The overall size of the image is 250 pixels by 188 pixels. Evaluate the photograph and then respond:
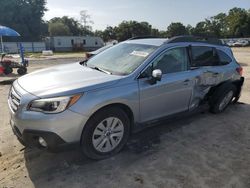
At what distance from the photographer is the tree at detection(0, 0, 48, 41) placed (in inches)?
2493

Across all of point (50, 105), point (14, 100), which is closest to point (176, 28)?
point (14, 100)

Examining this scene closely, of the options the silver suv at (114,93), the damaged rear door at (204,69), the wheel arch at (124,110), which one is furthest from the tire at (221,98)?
the wheel arch at (124,110)

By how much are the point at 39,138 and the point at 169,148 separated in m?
2.02

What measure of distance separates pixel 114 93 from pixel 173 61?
1.45 m

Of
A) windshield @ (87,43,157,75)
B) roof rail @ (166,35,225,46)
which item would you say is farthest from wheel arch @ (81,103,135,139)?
roof rail @ (166,35,225,46)

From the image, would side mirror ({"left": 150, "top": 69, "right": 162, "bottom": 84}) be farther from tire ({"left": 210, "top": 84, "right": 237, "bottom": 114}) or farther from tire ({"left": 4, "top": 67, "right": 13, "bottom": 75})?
tire ({"left": 4, "top": 67, "right": 13, "bottom": 75})

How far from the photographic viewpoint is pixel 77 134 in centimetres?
359

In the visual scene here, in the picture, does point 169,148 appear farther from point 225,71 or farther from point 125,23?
point 125,23

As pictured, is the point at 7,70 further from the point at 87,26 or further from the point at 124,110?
the point at 87,26

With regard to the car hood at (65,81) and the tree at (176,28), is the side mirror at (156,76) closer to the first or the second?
the car hood at (65,81)

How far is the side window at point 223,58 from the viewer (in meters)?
5.85

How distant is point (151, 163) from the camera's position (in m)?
3.91

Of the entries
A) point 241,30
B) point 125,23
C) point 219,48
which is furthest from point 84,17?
point 219,48

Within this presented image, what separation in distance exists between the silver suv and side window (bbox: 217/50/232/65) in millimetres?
54
